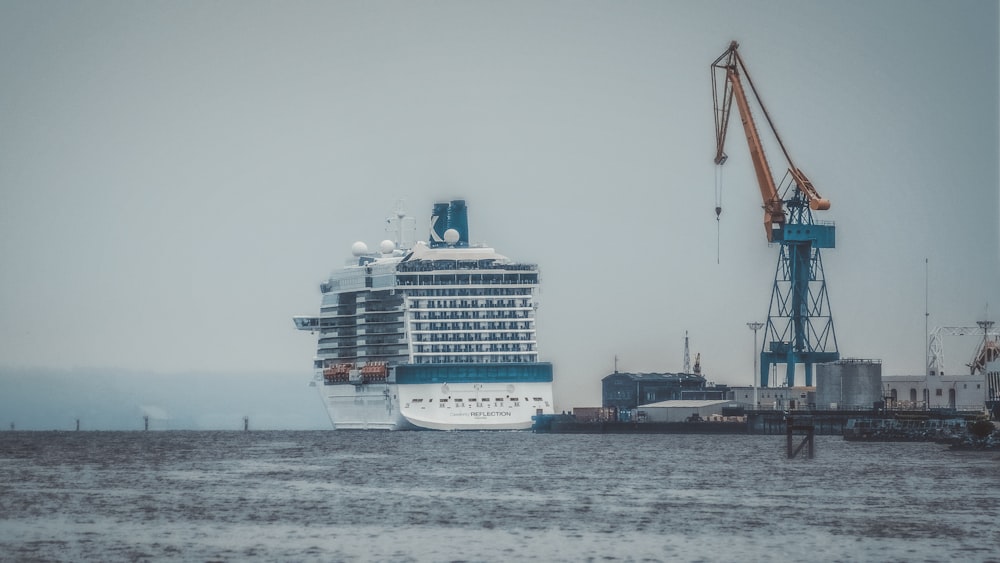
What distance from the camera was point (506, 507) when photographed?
71.8 metres

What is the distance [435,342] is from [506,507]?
95.2 metres

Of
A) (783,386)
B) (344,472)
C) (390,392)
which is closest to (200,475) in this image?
(344,472)

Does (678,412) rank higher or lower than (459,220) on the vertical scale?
lower

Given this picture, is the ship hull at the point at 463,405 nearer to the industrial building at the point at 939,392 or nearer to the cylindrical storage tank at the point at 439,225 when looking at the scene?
the cylindrical storage tank at the point at 439,225

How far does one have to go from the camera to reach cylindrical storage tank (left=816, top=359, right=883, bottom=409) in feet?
545

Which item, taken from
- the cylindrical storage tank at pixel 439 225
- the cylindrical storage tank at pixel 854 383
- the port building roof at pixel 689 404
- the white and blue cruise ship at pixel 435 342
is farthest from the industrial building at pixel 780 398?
the cylindrical storage tank at pixel 439 225

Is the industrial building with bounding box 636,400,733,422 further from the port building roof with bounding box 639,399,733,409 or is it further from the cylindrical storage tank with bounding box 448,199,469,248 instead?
the cylindrical storage tank with bounding box 448,199,469,248

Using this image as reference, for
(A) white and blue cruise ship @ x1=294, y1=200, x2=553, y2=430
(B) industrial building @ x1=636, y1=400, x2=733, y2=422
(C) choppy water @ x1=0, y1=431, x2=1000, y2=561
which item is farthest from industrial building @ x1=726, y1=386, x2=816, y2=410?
(C) choppy water @ x1=0, y1=431, x2=1000, y2=561

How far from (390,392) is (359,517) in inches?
3812

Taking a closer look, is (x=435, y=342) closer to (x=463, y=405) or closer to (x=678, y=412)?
(x=463, y=405)

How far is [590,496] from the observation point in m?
78.0

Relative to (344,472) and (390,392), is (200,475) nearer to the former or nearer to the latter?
(344,472)

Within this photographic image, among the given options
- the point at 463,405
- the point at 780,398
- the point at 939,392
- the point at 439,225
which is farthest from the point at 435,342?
the point at 939,392

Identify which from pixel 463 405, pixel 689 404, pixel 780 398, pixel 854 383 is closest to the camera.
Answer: pixel 463 405
